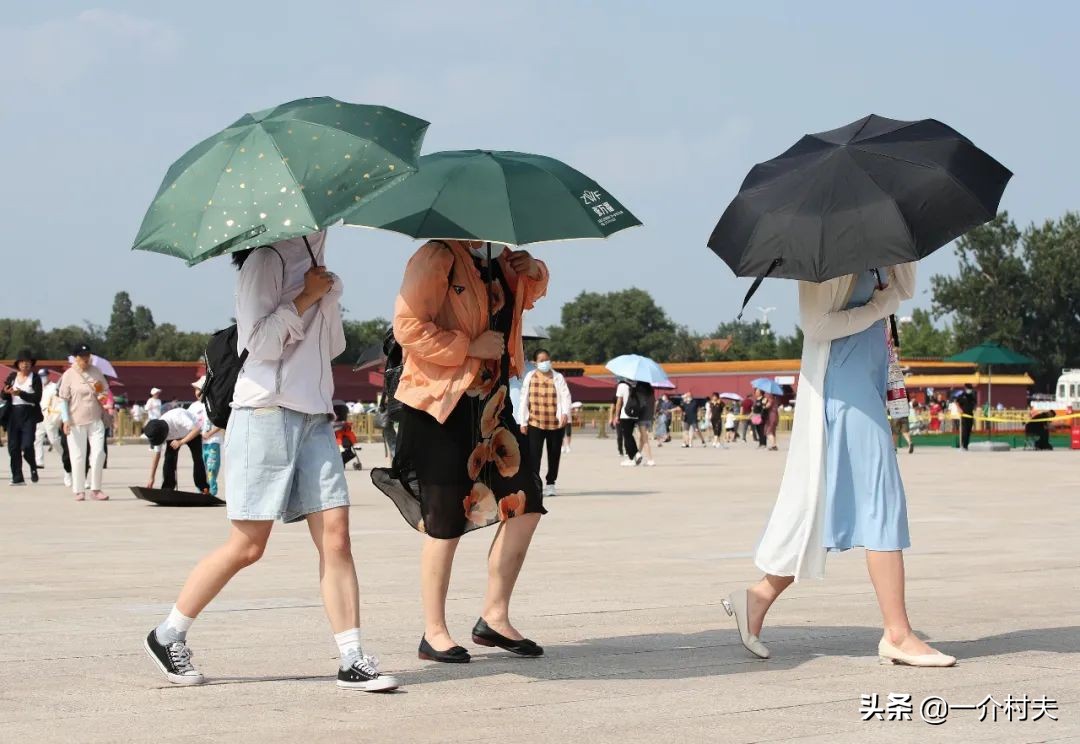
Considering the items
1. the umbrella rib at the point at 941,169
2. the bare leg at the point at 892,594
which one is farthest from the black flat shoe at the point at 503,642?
the umbrella rib at the point at 941,169

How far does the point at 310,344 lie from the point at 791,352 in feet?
415

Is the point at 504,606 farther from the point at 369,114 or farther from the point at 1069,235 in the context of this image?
the point at 1069,235

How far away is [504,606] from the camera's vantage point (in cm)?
683

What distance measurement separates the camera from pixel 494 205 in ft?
21.0

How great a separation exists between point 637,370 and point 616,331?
112m

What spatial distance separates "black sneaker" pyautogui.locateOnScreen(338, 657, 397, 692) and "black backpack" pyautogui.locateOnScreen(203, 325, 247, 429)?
1.03 meters

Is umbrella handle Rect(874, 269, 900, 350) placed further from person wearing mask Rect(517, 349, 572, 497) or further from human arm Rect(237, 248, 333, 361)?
person wearing mask Rect(517, 349, 572, 497)

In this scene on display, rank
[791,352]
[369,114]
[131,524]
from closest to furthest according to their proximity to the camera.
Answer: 1. [369,114]
2. [131,524]
3. [791,352]

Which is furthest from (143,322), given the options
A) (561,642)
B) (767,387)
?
(561,642)

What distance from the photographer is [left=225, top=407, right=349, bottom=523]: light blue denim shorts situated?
231 inches

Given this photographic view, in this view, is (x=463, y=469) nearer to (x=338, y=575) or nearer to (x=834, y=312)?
(x=338, y=575)

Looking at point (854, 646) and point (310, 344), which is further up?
point (310, 344)

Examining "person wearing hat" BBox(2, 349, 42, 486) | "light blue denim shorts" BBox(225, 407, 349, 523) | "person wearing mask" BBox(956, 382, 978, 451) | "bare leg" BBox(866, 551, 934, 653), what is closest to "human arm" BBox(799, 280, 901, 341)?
"bare leg" BBox(866, 551, 934, 653)

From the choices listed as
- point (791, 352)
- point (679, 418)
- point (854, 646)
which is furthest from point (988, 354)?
point (791, 352)
